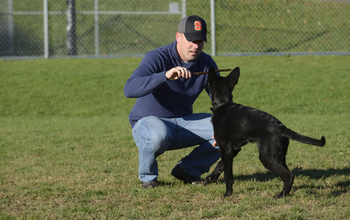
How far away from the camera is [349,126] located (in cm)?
599

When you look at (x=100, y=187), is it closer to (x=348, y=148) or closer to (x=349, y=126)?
(x=348, y=148)

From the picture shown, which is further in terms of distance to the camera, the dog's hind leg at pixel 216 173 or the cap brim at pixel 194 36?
the dog's hind leg at pixel 216 173

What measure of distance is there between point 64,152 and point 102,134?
1073 mm

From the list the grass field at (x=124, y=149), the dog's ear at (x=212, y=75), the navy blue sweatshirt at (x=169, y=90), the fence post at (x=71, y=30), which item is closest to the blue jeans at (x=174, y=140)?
the navy blue sweatshirt at (x=169, y=90)

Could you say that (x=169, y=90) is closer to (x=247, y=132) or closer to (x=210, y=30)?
(x=247, y=132)

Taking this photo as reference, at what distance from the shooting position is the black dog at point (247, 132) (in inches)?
112

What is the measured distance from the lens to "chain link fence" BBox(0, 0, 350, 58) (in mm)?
10195

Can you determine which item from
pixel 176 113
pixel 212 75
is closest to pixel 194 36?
pixel 212 75

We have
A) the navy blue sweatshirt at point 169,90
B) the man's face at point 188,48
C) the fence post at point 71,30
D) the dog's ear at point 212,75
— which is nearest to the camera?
the dog's ear at point 212,75

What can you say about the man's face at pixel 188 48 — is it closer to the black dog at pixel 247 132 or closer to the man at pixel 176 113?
the man at pixel 176 113

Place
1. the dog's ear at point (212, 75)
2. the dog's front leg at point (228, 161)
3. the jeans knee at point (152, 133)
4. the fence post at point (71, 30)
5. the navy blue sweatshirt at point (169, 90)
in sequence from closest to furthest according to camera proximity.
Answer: the dog's front leg at point (228, 161) < the dog's ear at point (212, 75) < the jeans knee at point (152, 133) < the navy blue sweatshirt at point (169, 90) < the fence post at point (71, 30)

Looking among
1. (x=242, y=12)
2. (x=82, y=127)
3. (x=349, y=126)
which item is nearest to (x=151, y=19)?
(x=242, y=12)

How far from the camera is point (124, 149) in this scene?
5.27 m

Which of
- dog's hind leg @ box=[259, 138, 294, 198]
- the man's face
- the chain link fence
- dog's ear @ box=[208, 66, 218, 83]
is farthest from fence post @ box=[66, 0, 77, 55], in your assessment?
dog's hind leg @ box=[259, 138, 294, 198]
